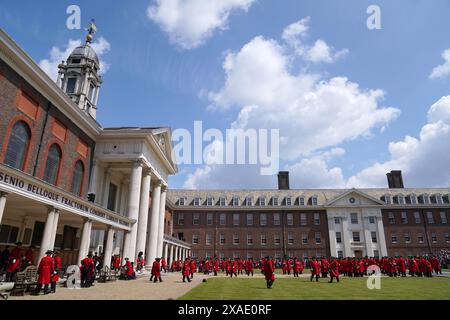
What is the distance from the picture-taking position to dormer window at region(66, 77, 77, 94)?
3753cm

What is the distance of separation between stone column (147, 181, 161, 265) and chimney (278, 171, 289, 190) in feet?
122

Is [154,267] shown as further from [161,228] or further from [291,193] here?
[291,193]

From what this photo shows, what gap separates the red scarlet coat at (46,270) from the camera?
11.9m

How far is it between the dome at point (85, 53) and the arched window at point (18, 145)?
2437 centimetres

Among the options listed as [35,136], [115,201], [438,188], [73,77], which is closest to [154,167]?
[115,201]

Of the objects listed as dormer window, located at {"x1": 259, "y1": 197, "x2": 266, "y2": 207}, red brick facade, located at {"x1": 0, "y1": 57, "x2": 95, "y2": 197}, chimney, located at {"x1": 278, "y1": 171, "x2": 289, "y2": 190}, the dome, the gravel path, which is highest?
the dome

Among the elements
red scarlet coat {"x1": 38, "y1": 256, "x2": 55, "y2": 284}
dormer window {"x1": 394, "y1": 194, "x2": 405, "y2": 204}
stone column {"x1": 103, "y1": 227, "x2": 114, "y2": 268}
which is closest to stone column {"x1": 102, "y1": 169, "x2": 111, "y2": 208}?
stone column {"x1": 103, "y1": 227, "x2": 114, "y2": 268}

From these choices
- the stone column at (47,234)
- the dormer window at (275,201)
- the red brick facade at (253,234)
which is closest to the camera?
the stone column at (47,234)

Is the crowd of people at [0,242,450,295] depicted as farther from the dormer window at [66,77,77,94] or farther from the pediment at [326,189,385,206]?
the pediment at [326,189,385,206]

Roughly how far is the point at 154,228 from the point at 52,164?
44.1 feet

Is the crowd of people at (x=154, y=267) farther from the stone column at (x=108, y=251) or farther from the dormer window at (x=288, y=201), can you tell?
the dormer window at (x=288, y=201)

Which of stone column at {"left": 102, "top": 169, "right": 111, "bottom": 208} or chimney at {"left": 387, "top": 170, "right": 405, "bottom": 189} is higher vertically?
chimney at {"left": 387, "top": 170, "right": 405, "bottom": 189}

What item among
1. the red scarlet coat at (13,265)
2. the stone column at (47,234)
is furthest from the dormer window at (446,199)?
the red scarlet coat at (13,265)
